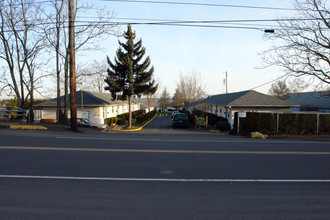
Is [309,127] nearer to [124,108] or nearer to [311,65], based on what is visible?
[311,65]

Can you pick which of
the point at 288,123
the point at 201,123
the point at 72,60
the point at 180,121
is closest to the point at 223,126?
the point at 201,123

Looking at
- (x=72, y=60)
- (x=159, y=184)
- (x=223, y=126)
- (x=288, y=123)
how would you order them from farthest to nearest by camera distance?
1. (x=223, y=126)
2. (x=288, y=123)
3. (x=72, y=60)
4. (x=159, y=184)

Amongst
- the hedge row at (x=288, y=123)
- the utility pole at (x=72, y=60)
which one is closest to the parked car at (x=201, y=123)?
the hedge row at (x=288, y=123)

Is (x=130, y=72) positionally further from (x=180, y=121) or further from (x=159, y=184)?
(x=159, y=184)

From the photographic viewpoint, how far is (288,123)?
54.3 feet

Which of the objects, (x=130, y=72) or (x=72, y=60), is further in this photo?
(x=130, y=72)

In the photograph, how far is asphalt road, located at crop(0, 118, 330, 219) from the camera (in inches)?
144

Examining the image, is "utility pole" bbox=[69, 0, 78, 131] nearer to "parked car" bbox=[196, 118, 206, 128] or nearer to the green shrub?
"parked car" bbox=[196, 118, 206, 128]

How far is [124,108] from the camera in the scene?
154 feet

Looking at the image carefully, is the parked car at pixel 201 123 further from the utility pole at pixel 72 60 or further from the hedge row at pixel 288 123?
the utility pole at pixel 72 60

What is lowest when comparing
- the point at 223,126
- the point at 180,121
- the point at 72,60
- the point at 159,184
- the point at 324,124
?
the point at 223,126

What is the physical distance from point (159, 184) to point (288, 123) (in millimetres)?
14872

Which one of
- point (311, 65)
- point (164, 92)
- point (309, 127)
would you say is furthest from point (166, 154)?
point (164, 92)

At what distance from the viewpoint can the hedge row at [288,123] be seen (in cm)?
1641
